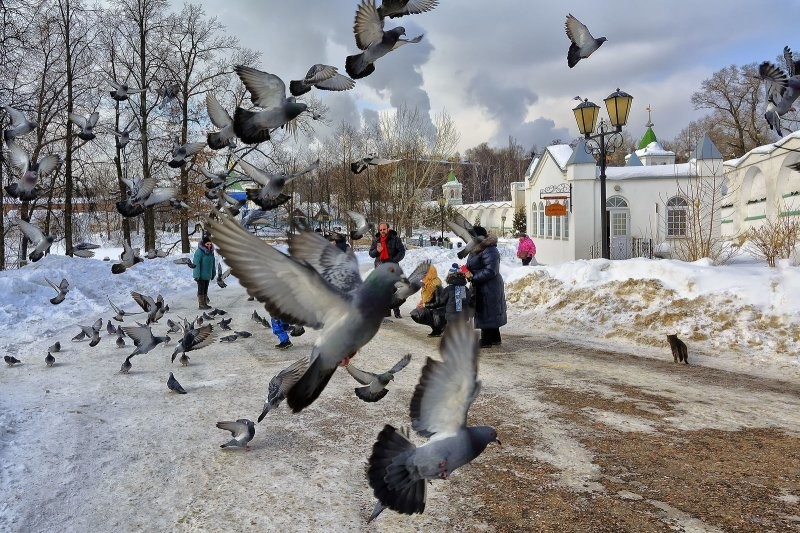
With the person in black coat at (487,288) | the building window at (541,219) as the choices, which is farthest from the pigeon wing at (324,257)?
the building window at (541,219)

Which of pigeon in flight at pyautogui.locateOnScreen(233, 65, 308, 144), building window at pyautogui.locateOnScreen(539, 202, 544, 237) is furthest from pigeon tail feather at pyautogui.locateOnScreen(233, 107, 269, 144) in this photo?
building window at pyautogui.locateOnScreen(539, 202, 544, 237)

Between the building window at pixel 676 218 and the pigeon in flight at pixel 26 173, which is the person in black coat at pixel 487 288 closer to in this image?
the pigeon in flight at pixel 26 173

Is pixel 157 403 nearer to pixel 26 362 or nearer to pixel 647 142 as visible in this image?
pixel 26 362

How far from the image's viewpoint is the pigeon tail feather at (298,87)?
12.8 feet

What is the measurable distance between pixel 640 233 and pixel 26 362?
70.4 feet

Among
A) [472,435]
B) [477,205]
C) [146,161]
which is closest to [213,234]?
[472,435]

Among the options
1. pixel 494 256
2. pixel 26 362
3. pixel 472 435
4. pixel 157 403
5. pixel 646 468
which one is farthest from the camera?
pixel 494 256

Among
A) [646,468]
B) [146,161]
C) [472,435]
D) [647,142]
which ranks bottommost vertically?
[646,468]

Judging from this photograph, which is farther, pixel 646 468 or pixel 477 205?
pixel 477 205

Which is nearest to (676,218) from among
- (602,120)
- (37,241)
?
(602,120)

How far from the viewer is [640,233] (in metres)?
22.6

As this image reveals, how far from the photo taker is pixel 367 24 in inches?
143

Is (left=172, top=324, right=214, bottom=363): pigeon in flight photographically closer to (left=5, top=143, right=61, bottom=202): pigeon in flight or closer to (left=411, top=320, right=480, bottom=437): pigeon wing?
(left=5, top=143, right=61, bottom=202): pigeon in flight

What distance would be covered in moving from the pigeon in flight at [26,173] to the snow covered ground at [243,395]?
8.16ft
